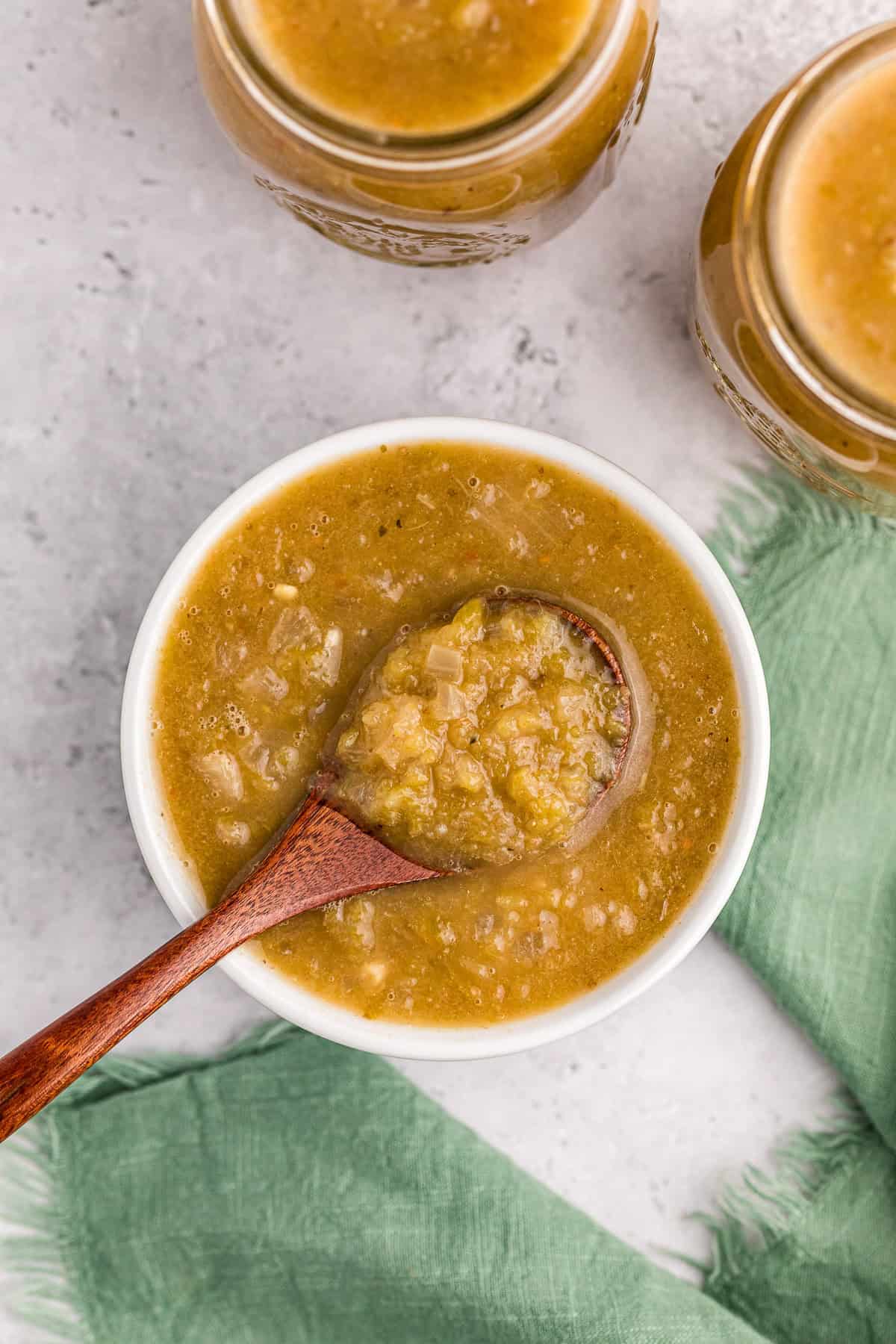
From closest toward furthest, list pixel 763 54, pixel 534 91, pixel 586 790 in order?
1. pixel 534 91
2. pixel 586 790
3. pixel 763 54

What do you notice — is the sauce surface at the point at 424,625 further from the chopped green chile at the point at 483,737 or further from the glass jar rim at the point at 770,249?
the glass jar rim at the point at 770,249

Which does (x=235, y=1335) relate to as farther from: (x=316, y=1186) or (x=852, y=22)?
(x=852, y=22)

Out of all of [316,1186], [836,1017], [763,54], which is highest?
[763,54]

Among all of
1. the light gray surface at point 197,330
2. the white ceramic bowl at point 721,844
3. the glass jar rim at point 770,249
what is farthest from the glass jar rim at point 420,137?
the light gray surface at point 197,330

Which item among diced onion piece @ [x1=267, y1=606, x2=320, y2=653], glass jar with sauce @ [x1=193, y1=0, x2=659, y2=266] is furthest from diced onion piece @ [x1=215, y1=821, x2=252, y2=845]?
glass jar with sauce @ [x1=193, y1=0, x2=659, y2=266]

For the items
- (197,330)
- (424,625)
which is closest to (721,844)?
(424,625)

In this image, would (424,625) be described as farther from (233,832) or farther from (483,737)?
(233,832)

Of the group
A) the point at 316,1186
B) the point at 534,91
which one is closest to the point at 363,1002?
the point at 316,1186
